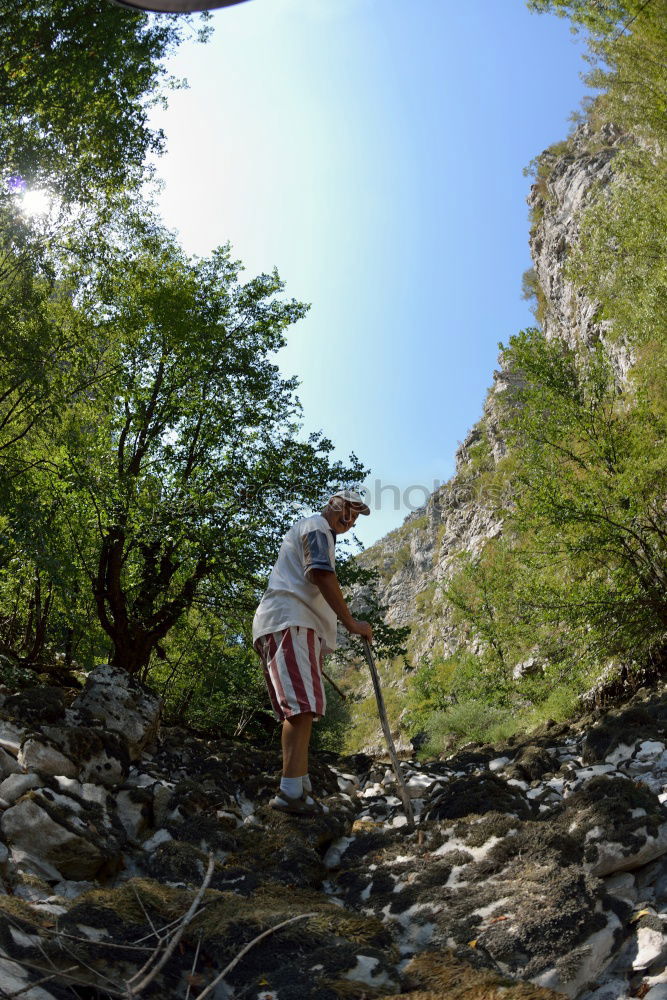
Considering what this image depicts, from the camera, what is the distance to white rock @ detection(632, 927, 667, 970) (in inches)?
96.3

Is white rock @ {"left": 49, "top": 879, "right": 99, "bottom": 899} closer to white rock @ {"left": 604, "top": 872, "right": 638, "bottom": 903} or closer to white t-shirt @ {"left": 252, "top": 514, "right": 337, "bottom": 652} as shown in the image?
white t-shirt @ {"left": 252, "top": 514, "right": 337, "bottom": 652}

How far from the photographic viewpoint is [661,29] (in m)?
10.7

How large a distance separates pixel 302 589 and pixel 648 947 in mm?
2914

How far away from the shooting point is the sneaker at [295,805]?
184 inches

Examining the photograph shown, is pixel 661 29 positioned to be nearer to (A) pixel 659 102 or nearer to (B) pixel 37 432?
(A) pixel 659 102

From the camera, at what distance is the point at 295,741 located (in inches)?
182

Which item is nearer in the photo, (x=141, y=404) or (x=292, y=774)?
(x=292, y=774)

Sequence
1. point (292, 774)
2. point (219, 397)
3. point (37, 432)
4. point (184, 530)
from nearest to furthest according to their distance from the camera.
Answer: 1. point (292, 774)
2. point (184, 530)
3. point (37, 432)
4. point (219, 397)

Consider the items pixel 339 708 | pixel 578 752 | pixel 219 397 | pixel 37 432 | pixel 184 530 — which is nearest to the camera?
pixel 578 752

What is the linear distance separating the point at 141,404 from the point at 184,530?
2.69 meters

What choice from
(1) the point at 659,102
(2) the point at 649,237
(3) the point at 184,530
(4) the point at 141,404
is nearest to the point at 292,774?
(3) the point at 184,530

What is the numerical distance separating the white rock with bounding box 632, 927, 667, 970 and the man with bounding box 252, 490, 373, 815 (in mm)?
2370

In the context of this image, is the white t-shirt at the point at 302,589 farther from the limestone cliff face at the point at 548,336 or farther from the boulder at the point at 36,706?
the limestone cliff face at the point at 548,336

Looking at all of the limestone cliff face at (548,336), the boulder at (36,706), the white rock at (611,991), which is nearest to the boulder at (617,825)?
the white rock at (611,991)
